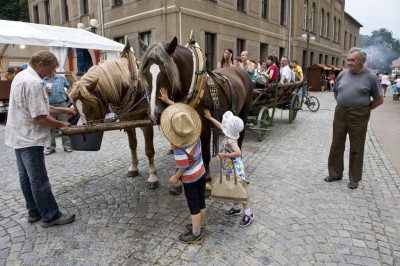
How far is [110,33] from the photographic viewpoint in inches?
682

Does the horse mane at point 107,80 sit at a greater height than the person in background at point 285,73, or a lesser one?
lesser

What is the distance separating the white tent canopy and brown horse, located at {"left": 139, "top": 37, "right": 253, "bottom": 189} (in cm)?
703

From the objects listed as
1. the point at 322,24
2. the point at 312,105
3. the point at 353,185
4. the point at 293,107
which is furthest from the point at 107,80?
the point at 322,24

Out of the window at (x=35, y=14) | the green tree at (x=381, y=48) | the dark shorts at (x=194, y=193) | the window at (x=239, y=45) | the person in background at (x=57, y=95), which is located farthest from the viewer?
the green tree at (x=381, y=48)

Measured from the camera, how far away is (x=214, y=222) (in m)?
3.27

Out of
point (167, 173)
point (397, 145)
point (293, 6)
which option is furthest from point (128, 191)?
point (293, 6)

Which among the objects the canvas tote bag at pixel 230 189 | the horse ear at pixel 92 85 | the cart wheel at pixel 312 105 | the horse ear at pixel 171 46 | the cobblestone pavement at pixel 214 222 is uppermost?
the horse ear at pixel 171 46

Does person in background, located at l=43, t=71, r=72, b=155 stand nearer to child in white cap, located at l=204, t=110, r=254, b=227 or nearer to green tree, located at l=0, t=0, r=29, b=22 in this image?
child in white cap, located at l=204, t=110, r=254, b=227

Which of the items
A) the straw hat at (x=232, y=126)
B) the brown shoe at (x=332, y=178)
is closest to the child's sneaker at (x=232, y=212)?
the straw hat at (x=232, y=126)

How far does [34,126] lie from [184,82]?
1549 mm

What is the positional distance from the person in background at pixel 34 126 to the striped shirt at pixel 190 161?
4.24 feet

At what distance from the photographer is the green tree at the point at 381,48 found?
294 feet

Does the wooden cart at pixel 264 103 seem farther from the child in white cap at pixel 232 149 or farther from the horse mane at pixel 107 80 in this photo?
the child in white cap at pixel 232 149

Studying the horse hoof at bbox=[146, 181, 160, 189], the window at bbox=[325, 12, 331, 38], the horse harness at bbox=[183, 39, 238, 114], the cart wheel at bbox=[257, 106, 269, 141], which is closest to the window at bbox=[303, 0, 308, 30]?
the window at bbox=[325, 12, 331, 38]
